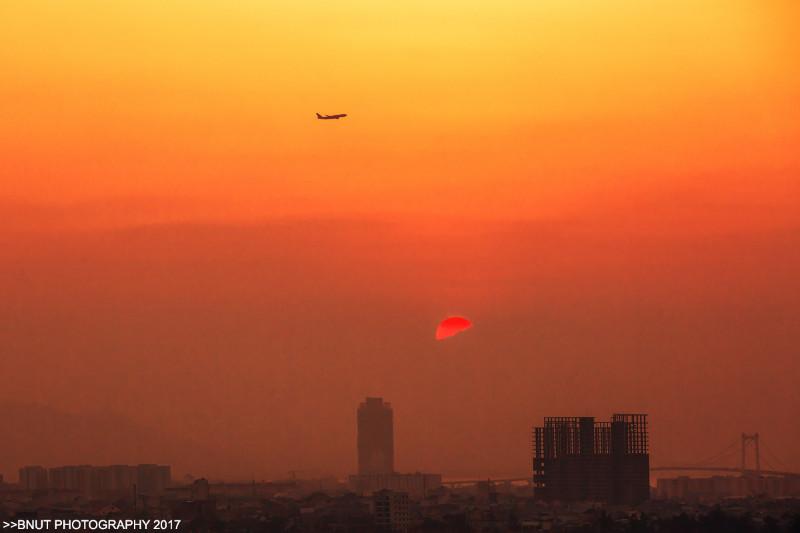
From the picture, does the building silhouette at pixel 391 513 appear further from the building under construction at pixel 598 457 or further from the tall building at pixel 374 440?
the tall building at pixel 374 440

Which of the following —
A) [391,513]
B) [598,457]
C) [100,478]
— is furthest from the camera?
[100,478]

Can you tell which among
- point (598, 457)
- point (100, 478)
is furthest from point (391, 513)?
point (100, 478)

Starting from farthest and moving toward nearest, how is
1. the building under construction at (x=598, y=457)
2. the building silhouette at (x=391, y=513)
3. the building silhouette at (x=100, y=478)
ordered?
the building silhouette at (x=100, y=478) < the building under construction at (x=598, y=457) < the building silhouette at (x=391, y=513)

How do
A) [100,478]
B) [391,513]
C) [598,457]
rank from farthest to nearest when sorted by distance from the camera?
1. [100,478]
2. [598,457]
3. [391,513]

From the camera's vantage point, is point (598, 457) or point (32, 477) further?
point (32, 477)

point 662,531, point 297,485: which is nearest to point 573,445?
point 662,531

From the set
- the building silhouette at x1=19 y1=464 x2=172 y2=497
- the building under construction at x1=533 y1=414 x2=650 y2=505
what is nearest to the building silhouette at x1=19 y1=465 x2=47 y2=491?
the building silhouette at x1=19 y1=464 x2=172 y2=497

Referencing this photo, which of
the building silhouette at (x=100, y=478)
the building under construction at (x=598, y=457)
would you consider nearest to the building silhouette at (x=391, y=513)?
the building under construction at (x=598, y=457)

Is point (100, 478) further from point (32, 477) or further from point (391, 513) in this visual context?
point (391, 513)
